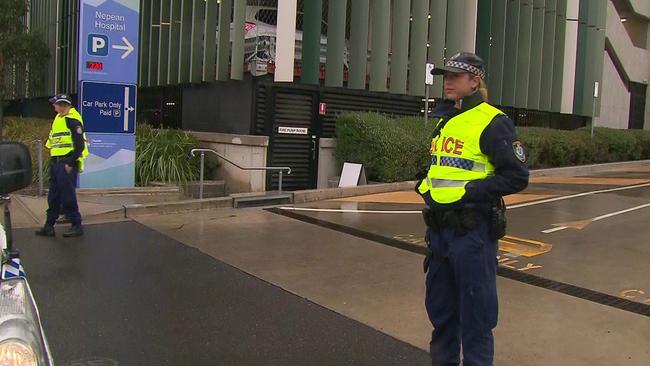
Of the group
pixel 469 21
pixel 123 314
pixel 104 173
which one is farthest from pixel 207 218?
pixel 469 21

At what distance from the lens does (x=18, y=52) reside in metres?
20.1

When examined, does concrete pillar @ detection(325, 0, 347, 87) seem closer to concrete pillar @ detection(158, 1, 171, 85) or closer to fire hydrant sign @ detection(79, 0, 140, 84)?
fire hydrant sign @ detection(79, 0, 140, 84)

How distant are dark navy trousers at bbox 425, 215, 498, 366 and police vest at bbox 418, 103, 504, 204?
218 mm

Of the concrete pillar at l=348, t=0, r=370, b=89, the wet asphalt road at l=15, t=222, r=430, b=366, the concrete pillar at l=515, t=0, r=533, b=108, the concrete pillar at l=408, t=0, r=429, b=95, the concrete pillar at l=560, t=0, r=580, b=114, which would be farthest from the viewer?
the concrete pillar at l=560, t=0, r=580, b=114

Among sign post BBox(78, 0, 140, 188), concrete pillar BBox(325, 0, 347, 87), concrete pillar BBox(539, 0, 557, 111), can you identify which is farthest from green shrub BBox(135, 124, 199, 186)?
concrete pillar BBox(539, 0, 557, 111)

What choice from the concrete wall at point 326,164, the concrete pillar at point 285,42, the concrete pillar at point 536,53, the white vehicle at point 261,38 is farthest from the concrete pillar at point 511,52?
the concrete pillar at point 285,42

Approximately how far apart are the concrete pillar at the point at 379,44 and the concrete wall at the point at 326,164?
183 cm

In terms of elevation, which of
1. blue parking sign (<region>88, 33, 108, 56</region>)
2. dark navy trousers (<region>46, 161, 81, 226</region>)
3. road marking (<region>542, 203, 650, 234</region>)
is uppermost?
blue parking sign (<region>88, 33, 108, 56</region>)

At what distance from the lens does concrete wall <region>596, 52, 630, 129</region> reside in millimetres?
24797

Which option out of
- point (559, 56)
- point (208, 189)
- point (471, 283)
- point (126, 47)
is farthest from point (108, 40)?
point (559, 56)

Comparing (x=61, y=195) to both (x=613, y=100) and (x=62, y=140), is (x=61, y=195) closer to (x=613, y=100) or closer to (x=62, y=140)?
(x=62, y=140)

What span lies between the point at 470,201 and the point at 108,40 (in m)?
9.06

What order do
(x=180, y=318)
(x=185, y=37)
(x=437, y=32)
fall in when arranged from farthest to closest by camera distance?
(x=437, y=32) → (x=185, y=37) → (x=180, y=318)

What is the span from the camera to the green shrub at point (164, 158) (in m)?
12.1
